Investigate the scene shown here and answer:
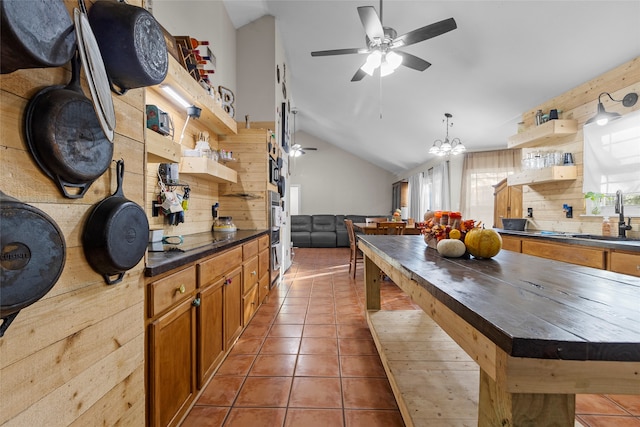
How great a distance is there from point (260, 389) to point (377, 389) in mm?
714

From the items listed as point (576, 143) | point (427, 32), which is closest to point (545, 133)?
point (576, 143)

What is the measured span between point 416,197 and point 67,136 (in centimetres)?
811

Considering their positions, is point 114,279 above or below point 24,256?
below

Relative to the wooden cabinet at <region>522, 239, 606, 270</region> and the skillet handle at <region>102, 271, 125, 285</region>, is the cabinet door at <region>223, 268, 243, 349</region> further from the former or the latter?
the wooden cabinet at <region>522, 239, 606, 270</region>

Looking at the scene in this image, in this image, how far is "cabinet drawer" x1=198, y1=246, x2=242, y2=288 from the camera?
1.61 metres

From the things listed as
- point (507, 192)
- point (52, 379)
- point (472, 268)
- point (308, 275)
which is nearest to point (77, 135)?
point (52, 379)

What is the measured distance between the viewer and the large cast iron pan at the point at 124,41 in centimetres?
84

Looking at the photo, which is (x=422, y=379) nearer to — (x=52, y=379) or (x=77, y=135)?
(x=52, y=379)

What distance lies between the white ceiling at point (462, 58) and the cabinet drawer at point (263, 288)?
3.32 m

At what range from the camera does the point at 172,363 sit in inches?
52.1

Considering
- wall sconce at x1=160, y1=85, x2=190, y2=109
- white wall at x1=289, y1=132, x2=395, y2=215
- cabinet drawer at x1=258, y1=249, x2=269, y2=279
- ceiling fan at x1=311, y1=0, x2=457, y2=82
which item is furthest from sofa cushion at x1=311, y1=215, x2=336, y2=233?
wall sconce at x1=160, y1=85, x2=190, y2=109

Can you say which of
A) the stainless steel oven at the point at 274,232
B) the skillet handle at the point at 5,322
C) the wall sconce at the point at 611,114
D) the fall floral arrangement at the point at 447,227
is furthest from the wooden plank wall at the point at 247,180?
the wall sconce at the point at 611,114

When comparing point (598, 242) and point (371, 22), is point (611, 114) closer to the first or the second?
point (598, 242)

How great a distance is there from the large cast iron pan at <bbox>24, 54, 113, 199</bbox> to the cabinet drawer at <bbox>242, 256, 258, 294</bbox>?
1.74 m
